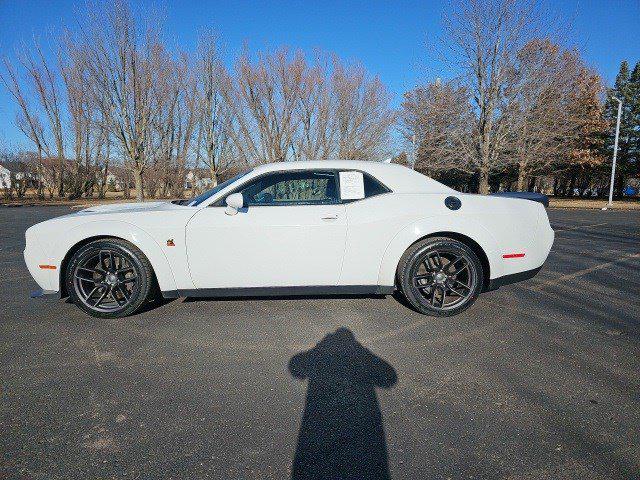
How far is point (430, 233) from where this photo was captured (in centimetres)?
318

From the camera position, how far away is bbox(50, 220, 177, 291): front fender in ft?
10.1

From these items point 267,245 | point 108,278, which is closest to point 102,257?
point 108,278

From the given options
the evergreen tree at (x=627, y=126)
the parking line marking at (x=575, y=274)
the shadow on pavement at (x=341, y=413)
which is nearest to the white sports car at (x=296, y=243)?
the shadow on pavement at (x=341, y=413)

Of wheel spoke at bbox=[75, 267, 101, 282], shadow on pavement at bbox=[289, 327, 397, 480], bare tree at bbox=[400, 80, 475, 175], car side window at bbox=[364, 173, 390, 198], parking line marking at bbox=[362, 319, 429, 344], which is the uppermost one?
bare tree at bbox=[400, 80, 475, 175]

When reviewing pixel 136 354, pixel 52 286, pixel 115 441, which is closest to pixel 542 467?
pixel 115 441

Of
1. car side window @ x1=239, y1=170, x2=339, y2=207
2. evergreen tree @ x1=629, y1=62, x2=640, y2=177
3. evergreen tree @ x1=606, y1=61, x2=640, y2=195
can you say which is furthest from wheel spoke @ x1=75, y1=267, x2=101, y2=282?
evergreen tree @ x1=629, y1=62, x2=640, y2=177

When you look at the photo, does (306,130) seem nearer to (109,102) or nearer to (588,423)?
(109,102)

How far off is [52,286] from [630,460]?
4.21 metres

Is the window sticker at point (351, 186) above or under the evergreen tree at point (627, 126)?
under

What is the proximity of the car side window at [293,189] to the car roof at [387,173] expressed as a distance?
7 cm

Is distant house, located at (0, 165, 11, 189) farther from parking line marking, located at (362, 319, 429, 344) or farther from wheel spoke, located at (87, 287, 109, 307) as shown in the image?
parking line marking, located at (362, 319, 429, 344)

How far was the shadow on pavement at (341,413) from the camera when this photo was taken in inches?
61.0

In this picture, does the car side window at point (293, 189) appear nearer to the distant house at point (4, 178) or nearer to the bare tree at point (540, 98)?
the bare tree at point (540, 98)

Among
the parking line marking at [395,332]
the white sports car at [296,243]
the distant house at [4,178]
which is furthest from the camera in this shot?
the distant house at [4,178]
